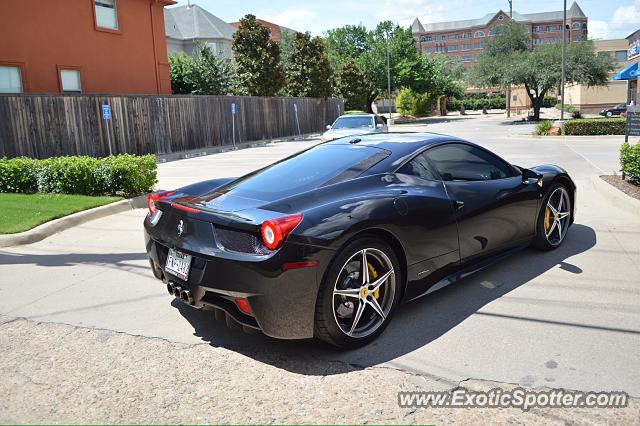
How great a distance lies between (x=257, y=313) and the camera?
3510 millimetres

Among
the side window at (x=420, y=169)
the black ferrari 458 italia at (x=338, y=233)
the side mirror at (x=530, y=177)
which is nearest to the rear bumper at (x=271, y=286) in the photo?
the black ferrari 458 italia at (x=338, y=233)

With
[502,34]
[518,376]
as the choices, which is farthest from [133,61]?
[502,34]

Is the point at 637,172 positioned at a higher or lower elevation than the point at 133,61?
lower

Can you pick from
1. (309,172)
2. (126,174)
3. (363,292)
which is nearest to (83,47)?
(126,174)

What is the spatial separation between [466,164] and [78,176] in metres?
7.46

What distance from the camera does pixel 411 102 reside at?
203 feet

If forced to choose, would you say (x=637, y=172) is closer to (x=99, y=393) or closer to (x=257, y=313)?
(x=257, y=313)

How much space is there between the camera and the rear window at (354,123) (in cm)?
1930

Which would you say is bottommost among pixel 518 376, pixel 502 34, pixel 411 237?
pixel 518 376

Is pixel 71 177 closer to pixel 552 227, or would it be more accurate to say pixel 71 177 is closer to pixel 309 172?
pixel 309 172

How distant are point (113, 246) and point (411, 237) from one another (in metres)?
4.41

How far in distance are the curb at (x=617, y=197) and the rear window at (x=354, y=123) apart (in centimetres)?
989

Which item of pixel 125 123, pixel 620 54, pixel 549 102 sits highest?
pixel 620 54

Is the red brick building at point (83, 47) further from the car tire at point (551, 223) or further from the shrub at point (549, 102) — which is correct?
the shrub at point (549, 102)
